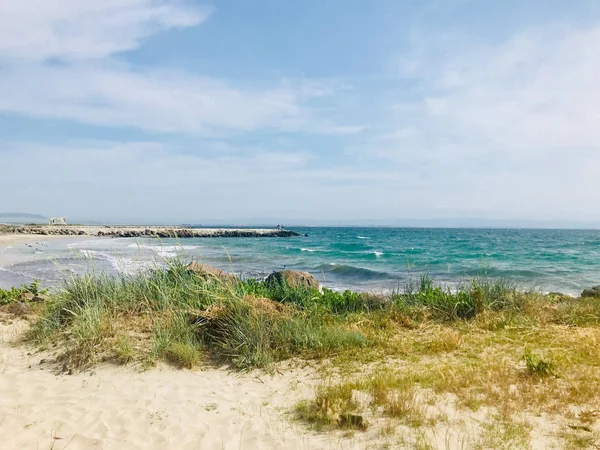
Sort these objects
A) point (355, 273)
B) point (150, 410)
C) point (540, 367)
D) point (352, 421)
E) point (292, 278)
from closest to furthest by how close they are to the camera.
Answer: point (352, 421) → point (150, 410) → point (540, 367) → point (292, 278) → point (355, 273)

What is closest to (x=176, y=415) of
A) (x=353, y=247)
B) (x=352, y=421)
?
(x=352, y=421)

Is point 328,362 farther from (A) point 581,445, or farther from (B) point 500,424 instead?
(A) point 581,445

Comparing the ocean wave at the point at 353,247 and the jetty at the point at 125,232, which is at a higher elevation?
the jetty at the point at 125,232

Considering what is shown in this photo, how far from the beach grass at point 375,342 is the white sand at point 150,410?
31 cm

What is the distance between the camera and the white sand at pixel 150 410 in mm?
4305

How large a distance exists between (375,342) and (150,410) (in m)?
3.49

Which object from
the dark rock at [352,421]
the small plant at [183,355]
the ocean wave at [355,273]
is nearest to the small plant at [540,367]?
the dark rock at [352,421]

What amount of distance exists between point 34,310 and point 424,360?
326 inches

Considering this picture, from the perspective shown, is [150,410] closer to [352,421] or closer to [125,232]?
[352,421]

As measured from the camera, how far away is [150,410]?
5008mm

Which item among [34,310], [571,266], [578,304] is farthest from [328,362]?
[571,266]

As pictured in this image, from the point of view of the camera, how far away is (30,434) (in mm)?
4480

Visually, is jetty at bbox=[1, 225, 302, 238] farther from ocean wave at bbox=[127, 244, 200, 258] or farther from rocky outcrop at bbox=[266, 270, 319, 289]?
rocky outcrop at bbox=[266, 270, 319, 289]

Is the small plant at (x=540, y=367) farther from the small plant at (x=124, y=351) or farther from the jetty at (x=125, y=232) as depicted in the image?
the jetty at (x=125, y=232)
